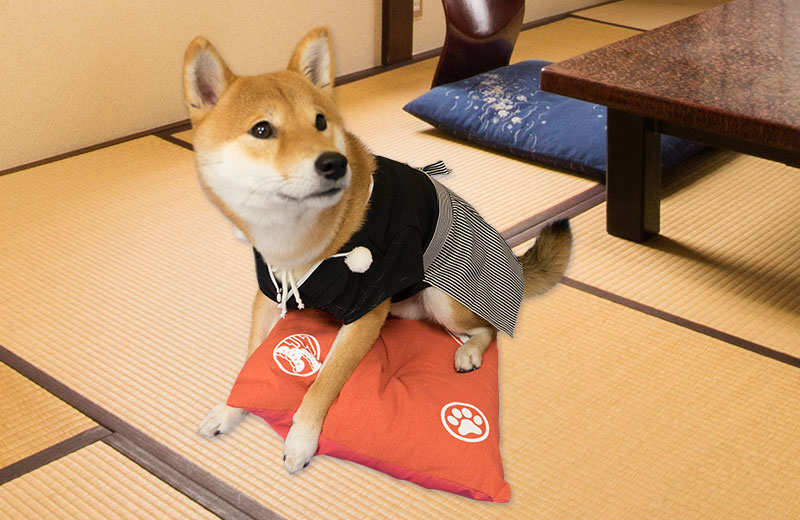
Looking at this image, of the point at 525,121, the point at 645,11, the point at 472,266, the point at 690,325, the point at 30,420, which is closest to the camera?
the point at 30,420

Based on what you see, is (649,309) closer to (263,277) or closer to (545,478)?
(545,478)

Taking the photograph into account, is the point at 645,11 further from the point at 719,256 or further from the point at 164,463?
the point at 164,463

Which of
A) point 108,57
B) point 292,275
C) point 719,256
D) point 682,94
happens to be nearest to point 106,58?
point 108,57

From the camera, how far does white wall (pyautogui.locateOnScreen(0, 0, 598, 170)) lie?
242 cm

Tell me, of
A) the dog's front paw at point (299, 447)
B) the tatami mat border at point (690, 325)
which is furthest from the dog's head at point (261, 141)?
the tatami mat border at point (690, 325)

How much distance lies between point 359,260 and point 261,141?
0.25 metres

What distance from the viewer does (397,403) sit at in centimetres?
137

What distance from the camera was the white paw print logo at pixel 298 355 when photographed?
144 cm

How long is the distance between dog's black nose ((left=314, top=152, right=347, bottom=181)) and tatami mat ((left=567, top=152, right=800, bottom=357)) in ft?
→ 2.78

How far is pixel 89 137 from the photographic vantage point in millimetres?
2650

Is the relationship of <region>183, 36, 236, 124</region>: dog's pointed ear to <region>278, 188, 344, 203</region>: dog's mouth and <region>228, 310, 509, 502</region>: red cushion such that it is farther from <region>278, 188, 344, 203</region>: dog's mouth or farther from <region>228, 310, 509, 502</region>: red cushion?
<region>228, 310, 509, 502</region>: red cushion

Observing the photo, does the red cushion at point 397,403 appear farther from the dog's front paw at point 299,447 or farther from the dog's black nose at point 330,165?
the dog's black nose at point 330,165

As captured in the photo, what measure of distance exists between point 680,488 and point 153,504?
811mm

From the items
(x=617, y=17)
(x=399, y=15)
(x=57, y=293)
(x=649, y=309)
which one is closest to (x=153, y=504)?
(x=57, y=293)
